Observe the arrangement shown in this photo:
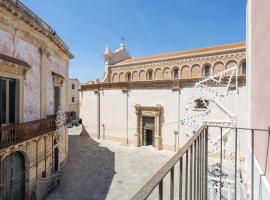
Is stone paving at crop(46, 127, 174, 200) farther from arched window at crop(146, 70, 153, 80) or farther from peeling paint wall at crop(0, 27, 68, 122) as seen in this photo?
arched window at crop(146, 70, 153, 80)

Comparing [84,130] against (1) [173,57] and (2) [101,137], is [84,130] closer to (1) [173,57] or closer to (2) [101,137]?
(2) [101,137]

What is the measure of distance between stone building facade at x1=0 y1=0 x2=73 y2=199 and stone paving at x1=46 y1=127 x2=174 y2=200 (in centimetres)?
106

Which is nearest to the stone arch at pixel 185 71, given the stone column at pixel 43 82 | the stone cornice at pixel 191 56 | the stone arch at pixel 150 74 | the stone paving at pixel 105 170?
the stone cornice at pixel 191 56

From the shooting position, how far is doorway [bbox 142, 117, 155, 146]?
16484 mm

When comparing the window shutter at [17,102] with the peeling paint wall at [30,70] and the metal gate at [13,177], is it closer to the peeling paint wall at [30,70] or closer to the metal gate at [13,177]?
the peeling paint wall at [30,70]

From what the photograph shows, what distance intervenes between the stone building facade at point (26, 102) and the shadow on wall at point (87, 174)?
789mm

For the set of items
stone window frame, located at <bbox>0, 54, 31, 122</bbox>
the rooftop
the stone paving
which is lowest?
the stone paving

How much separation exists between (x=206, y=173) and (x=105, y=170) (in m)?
9.53

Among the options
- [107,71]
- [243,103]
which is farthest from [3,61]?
[107,71]

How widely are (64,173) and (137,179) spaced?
4032 millimetres

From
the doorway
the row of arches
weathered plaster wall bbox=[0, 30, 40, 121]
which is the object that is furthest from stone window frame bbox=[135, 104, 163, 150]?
weathered plaster wall bbox=[0, 30, 40, 121]

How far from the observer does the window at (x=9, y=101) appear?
22.7ft

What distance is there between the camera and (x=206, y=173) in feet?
9.55

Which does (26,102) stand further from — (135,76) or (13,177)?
(135,76)
